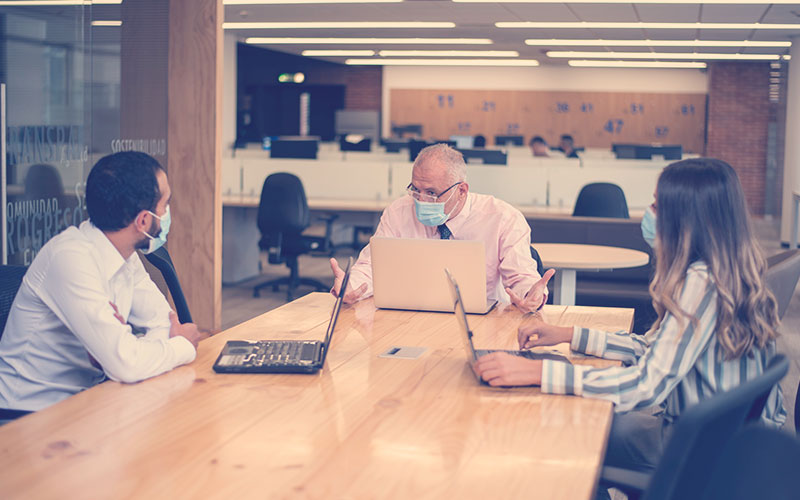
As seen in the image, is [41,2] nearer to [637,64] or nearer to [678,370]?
[678,370]

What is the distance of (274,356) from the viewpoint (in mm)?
1916

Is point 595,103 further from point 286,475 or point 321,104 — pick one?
point 286,475

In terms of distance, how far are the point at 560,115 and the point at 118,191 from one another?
48.7 ft

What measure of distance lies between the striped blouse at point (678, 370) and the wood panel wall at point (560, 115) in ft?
48.2

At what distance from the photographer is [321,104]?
16859 millimetres

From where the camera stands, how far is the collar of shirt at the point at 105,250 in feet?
6.09

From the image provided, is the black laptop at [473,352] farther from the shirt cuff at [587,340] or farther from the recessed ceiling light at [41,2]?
the recessed ceiling light at [41,2]

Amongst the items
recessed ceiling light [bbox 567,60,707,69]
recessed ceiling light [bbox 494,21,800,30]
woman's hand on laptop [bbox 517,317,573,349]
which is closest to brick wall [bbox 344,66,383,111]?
recessed ceiling light [bbox 567,60,707,69]

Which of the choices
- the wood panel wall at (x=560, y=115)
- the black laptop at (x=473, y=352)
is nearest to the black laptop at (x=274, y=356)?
the black laptop at (x=473, y=352)

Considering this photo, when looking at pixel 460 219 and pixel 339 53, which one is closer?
pixel 460 219

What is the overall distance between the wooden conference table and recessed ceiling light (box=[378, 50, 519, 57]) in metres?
11.6

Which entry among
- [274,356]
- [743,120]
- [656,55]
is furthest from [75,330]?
[743,120]

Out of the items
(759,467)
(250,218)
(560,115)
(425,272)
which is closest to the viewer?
(759,467)

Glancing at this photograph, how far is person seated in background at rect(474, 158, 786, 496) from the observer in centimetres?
167
